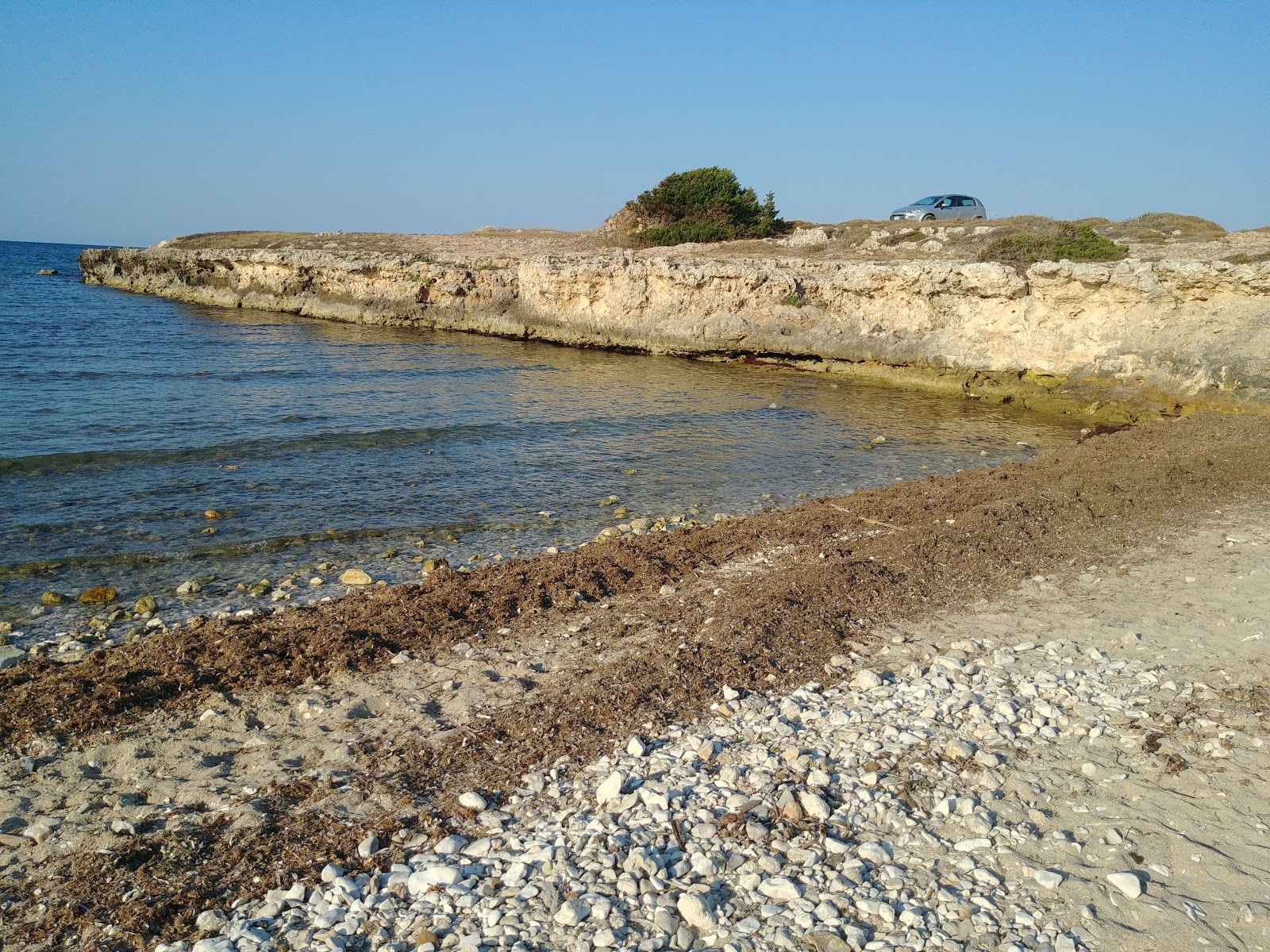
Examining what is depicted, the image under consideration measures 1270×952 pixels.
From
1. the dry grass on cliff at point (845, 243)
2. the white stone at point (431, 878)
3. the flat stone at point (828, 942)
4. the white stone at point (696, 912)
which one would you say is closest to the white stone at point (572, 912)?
the white stone at point (696, 912)

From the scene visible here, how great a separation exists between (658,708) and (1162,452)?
1193 cm

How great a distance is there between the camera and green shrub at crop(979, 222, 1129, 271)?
24.6 meters

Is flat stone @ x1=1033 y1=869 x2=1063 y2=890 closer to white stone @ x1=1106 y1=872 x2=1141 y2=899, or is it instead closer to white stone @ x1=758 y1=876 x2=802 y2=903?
white stone @ x1=1106 y1=872 x2=1141 y2=899

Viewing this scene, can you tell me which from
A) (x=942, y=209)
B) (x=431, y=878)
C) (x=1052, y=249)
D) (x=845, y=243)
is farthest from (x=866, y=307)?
(x=431, y=878)

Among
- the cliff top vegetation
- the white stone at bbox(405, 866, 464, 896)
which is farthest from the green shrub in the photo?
the white stone at bbox(405, 866, 464, 896)

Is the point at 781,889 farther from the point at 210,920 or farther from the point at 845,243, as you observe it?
the point at 845,243

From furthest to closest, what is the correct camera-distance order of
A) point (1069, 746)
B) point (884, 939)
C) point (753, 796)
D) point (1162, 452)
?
point (1162, 452) → point (1069, 746) → point (753, 796) → point (884, 939)

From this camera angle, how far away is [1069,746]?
17.2ft

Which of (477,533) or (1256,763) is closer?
(1256,763)

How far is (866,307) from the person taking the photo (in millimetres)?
26719

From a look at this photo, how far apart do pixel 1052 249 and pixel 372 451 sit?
22.1m

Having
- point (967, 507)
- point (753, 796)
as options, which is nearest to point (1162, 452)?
point (967, 507)

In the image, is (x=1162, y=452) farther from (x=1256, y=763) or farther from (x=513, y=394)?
(x=513, y=394)

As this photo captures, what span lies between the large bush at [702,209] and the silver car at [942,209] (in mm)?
6856
